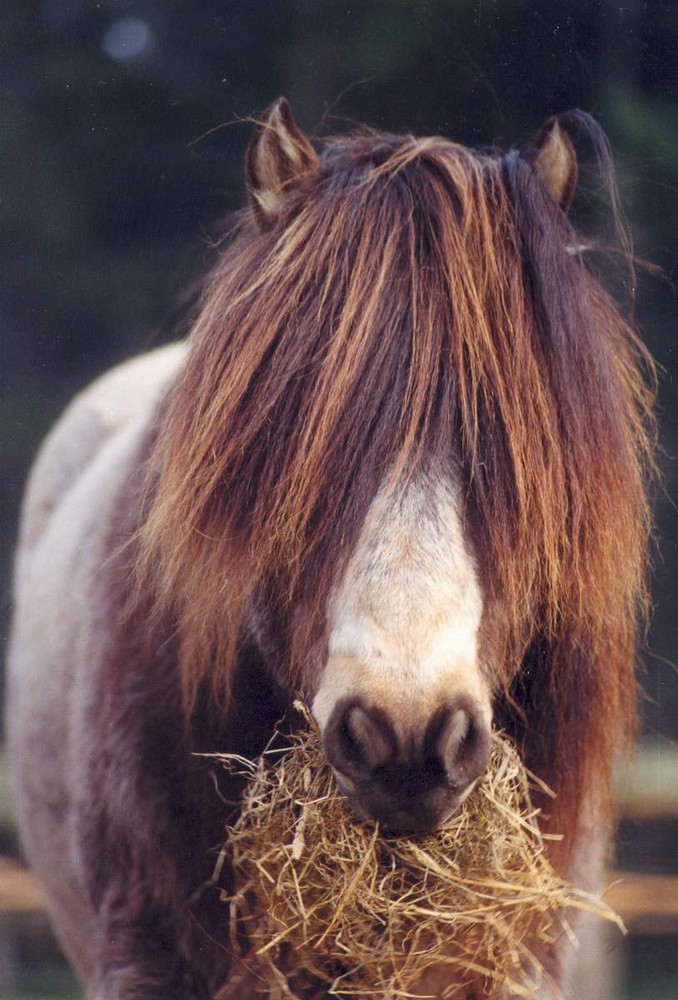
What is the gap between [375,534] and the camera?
A: 118 cm

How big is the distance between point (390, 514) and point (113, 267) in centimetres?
326

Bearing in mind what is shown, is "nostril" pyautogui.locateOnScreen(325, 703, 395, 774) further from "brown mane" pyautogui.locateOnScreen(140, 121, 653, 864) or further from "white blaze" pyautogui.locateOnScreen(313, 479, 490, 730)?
"brown mane" pyautogui.locateOnScreen(140, 121, 653, 864)

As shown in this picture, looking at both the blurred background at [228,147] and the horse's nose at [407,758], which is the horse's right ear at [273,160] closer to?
the blurred background at [228,147]

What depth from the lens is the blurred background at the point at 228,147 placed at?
2.54m

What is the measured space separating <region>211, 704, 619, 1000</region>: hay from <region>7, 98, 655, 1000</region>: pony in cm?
8

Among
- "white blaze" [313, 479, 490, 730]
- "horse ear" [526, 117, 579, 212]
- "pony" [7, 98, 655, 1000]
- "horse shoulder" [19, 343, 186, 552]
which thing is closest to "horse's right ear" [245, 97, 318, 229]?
"pony" [7, 98, 655, 1000]

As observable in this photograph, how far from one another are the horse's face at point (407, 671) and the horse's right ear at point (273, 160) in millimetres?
541

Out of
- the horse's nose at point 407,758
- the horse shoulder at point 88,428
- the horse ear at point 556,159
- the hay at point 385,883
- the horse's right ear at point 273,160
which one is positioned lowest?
the hay at point 385,883

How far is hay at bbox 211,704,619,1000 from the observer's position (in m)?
1.26

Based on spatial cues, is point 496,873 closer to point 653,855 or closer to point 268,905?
point 268,905

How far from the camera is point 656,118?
8.61 ft

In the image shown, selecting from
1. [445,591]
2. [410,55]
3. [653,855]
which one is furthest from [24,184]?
[653,855]

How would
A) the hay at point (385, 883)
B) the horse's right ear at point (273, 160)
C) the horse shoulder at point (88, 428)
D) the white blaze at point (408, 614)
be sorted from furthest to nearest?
1. the horse shoulder at point (88, 428)
2. the horse's right ear at point (273, 160)
3. the hay at point (385, 883)
4. the white blaze at point (408, 614)

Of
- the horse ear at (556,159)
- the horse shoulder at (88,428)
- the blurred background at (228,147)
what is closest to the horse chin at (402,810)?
the blurred background at (228,147)
